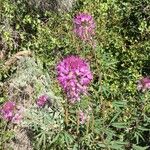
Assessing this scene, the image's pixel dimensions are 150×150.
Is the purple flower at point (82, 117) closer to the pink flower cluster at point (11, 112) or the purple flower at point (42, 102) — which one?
the purple flower at point (42, 102)

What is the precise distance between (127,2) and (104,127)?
9.44ft

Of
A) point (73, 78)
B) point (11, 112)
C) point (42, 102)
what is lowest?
point (11, 112)

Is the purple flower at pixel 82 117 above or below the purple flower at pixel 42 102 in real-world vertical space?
below

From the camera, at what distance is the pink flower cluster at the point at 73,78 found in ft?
11.1

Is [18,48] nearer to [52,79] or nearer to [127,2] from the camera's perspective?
[52,79]

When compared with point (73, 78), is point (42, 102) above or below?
below

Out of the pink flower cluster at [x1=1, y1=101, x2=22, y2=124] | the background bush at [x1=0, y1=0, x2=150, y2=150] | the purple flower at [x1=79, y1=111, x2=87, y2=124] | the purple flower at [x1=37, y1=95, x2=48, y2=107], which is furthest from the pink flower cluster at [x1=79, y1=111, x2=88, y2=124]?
the background bush at [x1=0, y1=0, x2=150, y2=150]

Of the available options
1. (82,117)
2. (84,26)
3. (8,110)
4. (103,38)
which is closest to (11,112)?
(8,110)

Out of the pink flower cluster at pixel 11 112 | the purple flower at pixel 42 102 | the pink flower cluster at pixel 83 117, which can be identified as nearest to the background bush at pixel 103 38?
the pink flower cluster at pixel 11 112

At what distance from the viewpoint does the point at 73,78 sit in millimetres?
3383

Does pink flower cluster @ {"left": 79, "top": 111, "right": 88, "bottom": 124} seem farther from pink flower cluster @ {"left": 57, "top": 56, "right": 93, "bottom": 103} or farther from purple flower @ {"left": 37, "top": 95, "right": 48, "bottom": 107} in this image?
pink flower cluster @ {"left": 57, "top": 56, "right": 93, "bottom": 103}

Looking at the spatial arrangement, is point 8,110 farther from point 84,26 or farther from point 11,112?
point 84,26

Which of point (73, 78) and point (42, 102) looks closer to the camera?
point (73, 78)

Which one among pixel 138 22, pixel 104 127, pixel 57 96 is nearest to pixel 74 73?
pixel 104 127
